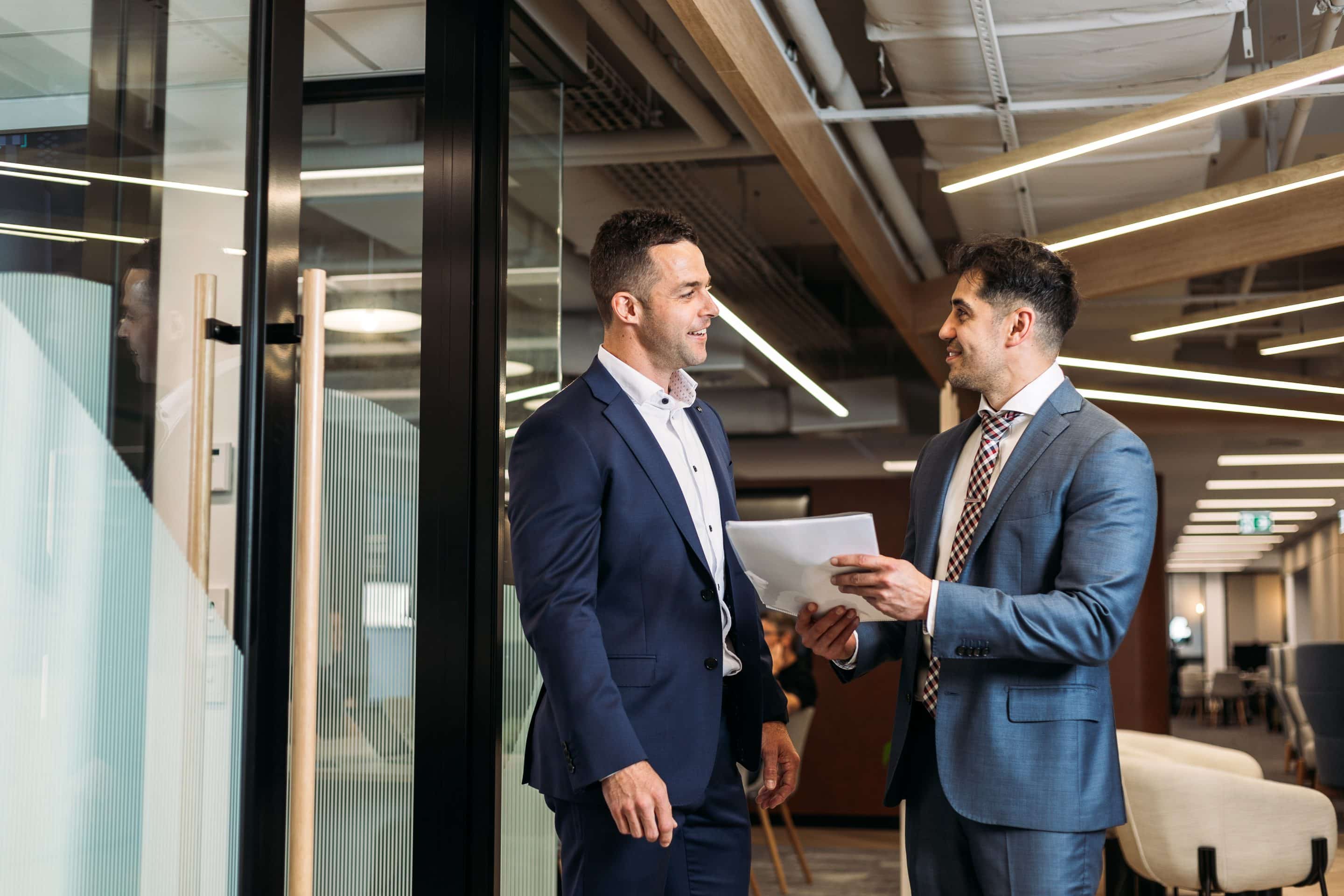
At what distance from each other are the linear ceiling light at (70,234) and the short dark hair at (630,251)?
89cm

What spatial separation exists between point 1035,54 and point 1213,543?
912 inches

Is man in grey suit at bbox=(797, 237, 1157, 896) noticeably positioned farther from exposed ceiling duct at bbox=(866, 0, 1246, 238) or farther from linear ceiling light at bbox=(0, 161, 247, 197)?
exposed ceiling duct at bbox=(866, 0, 1246, 238)

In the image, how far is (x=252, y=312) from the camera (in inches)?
79.7

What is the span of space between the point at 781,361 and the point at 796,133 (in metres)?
3.97

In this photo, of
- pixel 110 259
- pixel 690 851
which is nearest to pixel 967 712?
pixel 690 851

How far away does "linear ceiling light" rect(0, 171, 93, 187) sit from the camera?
1.54 meters

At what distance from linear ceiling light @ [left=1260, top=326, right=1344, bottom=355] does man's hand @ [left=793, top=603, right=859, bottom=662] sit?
17.0ft

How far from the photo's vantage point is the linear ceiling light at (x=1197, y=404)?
8.13 metres

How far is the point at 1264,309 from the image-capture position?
234 inches

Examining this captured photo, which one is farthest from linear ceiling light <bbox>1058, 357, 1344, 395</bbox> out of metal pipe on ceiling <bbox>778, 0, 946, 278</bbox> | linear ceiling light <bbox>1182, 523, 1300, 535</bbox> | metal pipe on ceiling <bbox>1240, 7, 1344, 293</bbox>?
linear ceiling light <bbox>1182, 523, 1300, 535</bbox>

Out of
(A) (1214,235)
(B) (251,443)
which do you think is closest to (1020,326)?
(B) (251,443)

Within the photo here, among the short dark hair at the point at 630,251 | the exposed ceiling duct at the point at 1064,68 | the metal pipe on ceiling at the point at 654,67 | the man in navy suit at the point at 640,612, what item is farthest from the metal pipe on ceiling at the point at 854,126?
the man in navy suit at the point at 640,612

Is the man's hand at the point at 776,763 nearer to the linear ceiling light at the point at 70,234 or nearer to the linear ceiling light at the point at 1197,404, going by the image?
the linear ceiling light at the point at 70,234

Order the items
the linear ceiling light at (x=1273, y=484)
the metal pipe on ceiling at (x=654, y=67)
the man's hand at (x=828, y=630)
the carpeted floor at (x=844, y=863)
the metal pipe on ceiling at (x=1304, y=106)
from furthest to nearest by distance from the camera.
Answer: the linear ceiling light at (x=1273, y=484) → the carpeted floor at (x=844, y=863) → the metal pipe on ceiling at (x=1304, y=106) → the metal pipe on ceiling at (x=654, y=67) → the man's hand at (x=828, y=630)
